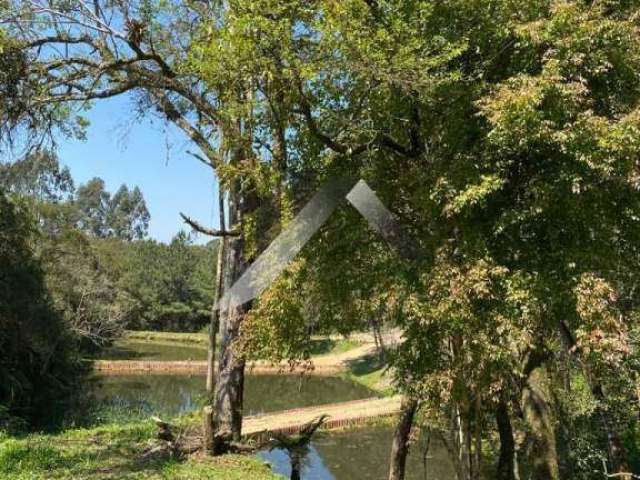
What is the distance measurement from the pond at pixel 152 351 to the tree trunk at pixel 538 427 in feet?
85.6

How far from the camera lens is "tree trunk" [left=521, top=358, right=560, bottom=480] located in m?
8.53

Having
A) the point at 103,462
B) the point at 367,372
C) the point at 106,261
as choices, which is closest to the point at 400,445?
the point at 103,462

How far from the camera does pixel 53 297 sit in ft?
65.4

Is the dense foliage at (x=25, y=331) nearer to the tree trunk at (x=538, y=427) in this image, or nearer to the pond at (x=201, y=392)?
the pond at (x=201, y=392)

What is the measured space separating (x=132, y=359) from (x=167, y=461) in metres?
25.2

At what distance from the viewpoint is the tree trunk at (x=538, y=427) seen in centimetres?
853

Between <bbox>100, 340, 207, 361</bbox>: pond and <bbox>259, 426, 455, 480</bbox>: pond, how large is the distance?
1728 centimetres

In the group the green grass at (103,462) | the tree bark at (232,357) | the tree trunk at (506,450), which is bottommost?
the tree trunk at (506,450)

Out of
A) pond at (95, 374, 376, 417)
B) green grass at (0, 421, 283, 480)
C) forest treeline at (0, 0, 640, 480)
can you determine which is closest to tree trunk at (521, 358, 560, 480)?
forest treeline at (0, 0, 640, 480)

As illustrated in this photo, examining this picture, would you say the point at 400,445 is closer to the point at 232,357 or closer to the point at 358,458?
the point at 232,357

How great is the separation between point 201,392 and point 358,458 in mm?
7149

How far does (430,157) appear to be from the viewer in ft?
22.8

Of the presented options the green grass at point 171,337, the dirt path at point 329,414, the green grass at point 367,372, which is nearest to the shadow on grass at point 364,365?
the green grass at point 367,372

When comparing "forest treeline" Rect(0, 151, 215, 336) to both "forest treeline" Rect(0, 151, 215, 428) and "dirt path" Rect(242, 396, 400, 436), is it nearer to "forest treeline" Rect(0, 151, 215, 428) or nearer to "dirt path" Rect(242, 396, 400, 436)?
"forest treeline" Rect(0, 151, 215, 428)
